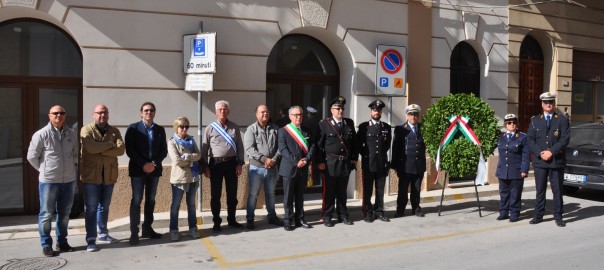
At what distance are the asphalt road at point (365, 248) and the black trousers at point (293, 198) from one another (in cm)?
25

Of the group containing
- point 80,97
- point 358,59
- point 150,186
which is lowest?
point 150,186

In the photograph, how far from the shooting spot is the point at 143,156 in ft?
24.0

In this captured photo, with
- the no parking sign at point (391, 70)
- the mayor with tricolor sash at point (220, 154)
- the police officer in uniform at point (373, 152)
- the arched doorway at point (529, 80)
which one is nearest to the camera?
the mayor with tricolor sash at point (220, 154)

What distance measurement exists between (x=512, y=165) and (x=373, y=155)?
88.3 inches

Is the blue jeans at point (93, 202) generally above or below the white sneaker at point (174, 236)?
above

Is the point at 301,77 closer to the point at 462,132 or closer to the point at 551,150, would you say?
the point at 462,132

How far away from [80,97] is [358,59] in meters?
5.21

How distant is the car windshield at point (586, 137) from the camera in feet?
36.5

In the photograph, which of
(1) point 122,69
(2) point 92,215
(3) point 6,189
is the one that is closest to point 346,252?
(2) point 92,215

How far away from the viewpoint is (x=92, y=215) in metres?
7.07

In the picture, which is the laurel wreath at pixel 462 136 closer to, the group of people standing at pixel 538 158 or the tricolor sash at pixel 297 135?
the group of people standing at pixel 538 158

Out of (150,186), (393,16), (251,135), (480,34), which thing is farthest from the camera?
(480,34)

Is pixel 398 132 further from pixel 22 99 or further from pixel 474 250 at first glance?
pixel 22 99

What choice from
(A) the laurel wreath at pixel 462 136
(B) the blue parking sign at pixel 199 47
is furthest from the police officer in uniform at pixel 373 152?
(B) the blue parking sign at pixel 199 47
